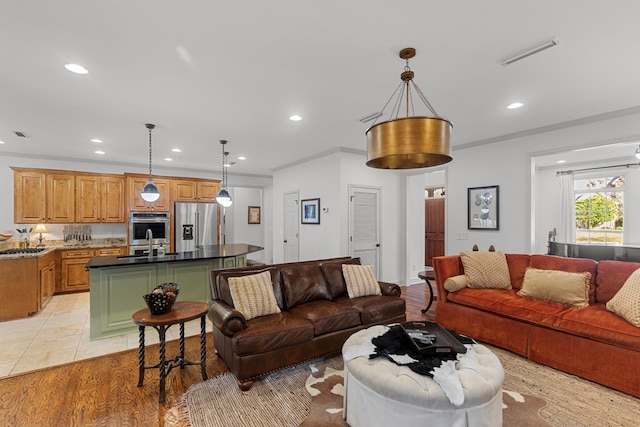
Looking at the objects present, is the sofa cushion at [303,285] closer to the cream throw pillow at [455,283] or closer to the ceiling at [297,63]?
the cream throw pillow at [455,283]

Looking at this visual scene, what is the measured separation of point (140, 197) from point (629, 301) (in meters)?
7.77

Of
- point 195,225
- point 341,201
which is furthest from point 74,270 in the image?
point 341,201

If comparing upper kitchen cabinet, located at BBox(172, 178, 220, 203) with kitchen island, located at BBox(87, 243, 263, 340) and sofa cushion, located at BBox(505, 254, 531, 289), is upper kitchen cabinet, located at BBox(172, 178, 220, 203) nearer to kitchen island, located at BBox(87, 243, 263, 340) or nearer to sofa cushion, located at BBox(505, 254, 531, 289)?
kitchen island, located at BBox(87, 243, 263, 340)

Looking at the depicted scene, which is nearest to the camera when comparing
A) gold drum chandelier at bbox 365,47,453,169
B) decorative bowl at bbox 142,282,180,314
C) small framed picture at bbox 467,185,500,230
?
gold drum chandelier at bbox 365,47,453,169

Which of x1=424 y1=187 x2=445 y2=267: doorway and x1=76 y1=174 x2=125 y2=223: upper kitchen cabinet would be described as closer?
x1=76 y1=174 x2=125 y2=223: upper kitchen cabinet

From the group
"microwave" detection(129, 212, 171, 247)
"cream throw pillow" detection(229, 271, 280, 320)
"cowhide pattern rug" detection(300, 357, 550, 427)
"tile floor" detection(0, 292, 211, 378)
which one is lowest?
"tile floor" detection(0, 292, 211, 378)

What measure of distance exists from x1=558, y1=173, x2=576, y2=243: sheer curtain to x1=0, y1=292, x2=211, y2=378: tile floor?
7.64 metres

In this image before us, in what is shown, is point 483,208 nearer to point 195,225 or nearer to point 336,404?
point 336,404

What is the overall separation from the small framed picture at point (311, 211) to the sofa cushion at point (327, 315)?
9.77ft

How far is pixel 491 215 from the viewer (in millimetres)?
4914

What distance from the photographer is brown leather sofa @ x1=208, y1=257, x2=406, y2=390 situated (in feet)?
8.26

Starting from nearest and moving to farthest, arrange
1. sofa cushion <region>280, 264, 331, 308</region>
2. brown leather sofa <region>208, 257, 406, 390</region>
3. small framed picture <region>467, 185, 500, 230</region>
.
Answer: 1. brown leather sofa <region>208, 257, 406, 390</region>
2. sofa cushion <region>280, 264, 331, 308</region>
3. small framed picture <region>467, 185, 500, 230</region>

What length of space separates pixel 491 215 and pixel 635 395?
292cm

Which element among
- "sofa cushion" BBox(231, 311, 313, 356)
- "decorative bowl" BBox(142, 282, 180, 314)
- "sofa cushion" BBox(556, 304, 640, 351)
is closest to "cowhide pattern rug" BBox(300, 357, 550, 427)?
"sofa cushion" BBox(231, 311, 313, 356)
